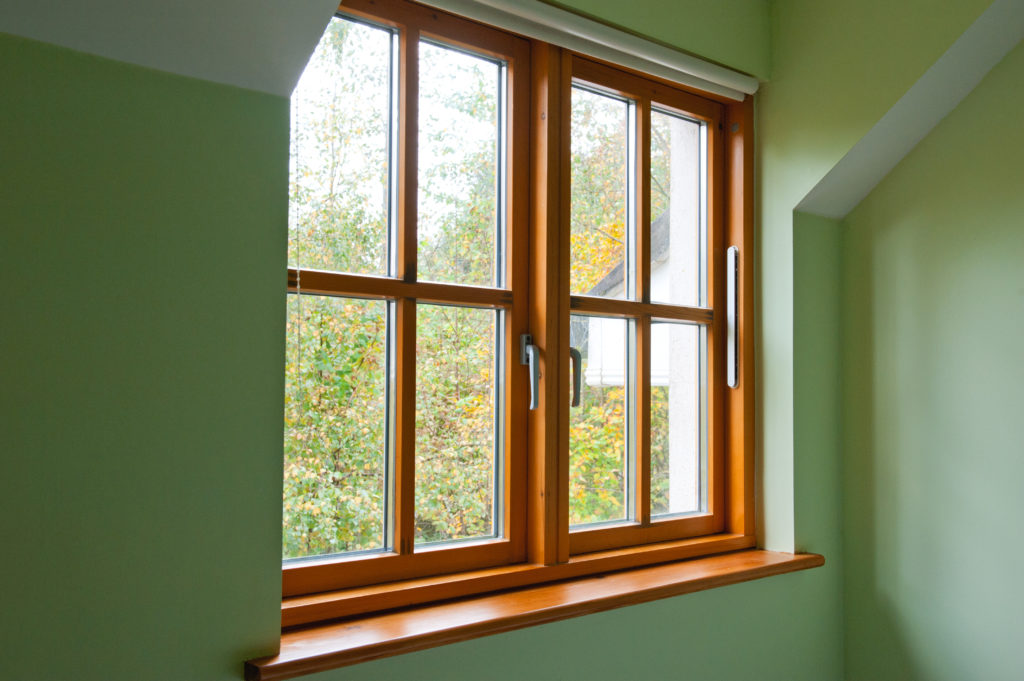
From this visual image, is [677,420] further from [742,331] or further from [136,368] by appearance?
[136,368]

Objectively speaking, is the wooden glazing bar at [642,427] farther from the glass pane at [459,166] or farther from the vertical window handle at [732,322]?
the glass pane at [459,166]

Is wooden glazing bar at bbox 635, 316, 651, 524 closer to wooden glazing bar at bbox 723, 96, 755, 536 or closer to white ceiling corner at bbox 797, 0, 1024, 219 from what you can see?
wooden glazing bar at bbox 723, 96, 755, 536

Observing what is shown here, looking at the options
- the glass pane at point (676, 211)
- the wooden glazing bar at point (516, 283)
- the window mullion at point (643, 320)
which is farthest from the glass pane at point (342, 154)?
the glass pane at point (676, 211)

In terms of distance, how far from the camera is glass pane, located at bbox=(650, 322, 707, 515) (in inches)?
90.3

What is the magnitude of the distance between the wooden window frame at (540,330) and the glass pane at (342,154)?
0.13ft

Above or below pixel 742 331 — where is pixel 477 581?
below

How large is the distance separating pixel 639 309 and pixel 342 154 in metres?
0.95

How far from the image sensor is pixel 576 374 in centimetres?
199

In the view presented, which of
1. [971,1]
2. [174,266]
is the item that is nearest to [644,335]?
[971,1]

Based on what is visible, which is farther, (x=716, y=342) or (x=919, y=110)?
A: (x=716, y=342)

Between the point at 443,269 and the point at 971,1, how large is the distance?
1454mm

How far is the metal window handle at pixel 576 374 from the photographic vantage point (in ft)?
6.49

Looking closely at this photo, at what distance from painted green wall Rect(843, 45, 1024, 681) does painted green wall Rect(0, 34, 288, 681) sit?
1782 millimetres

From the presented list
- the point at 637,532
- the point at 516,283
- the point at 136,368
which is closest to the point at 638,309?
the point at 516,283
